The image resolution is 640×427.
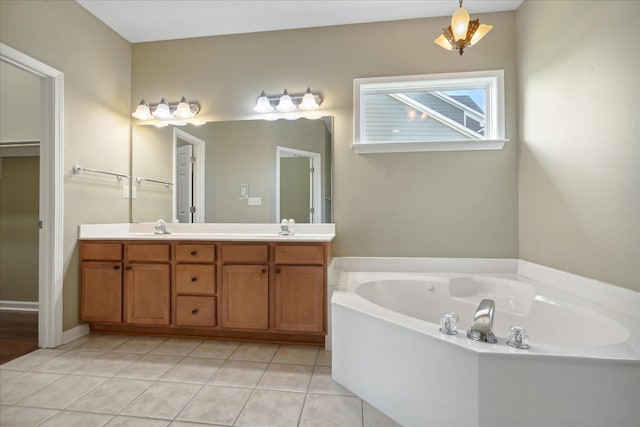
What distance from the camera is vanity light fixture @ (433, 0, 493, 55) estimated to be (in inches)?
69.5

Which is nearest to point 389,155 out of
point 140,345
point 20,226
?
point 140,345

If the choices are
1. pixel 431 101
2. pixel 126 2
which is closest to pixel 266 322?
pixel 431 101

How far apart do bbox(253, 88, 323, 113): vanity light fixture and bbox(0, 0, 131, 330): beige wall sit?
4.15 feet

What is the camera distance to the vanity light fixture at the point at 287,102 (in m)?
2.59

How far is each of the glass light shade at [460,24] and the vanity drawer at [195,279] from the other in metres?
2.19

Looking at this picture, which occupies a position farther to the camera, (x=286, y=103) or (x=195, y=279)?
(x=286, y=103)

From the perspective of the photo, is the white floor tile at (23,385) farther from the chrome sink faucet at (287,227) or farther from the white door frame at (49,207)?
the chrome sink faucet at (287,227)

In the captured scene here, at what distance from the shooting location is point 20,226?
304cm

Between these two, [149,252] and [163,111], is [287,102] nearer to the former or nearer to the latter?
[163,111]

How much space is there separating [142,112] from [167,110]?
244mm

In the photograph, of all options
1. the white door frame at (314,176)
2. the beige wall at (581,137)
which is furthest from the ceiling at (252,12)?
the white door frame at (314,176)

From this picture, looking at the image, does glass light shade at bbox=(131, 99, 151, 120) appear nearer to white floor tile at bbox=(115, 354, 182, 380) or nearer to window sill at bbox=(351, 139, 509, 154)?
window sill at bbox=(351, 139, 509, 154)

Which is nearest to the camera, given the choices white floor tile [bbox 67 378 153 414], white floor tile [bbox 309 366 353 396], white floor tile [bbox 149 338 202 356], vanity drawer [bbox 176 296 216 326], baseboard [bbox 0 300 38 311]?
white floor tile [bbox 67 378 153 414]

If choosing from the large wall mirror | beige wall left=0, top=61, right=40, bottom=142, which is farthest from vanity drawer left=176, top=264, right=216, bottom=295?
beige wall left=0, top=61, right=40, bottom=142
